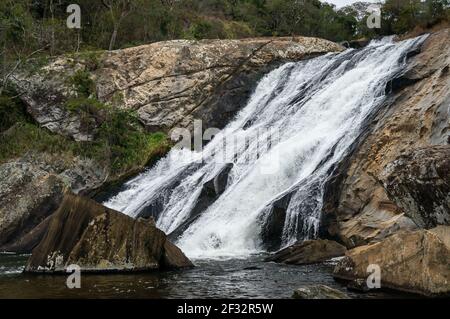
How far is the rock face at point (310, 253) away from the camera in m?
16.5

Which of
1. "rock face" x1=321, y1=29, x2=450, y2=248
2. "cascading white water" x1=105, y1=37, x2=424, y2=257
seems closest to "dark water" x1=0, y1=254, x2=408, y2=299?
"rock face" x1=321, y1=29, x2=450, y2=248

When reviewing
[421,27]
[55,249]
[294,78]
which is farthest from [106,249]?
[421,27]

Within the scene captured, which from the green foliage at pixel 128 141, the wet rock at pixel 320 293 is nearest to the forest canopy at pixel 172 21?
the green foliage at pixel 128 141

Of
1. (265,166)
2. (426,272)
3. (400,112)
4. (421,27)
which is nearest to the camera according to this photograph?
(426,272)

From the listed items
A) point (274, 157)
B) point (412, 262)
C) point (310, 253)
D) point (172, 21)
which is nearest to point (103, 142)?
point (274, 157)

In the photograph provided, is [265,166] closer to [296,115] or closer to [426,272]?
[296,115]

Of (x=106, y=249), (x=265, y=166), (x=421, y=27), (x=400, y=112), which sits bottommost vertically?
(x=106, y=249)

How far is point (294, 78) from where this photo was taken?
1335 inches

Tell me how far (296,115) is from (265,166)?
5361 mm

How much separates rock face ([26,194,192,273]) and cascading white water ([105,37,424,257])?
3762 mm

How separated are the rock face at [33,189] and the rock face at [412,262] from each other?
53.0 feet

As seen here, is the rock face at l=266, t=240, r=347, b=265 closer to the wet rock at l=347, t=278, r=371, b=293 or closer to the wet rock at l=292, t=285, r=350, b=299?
the wet rock at l=347, t=278, r=371, b=293

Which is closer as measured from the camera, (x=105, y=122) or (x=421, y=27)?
(x=105, y=122)

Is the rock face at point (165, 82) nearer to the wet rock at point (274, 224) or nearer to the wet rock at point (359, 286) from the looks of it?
the wet rock at point (274, 224)
